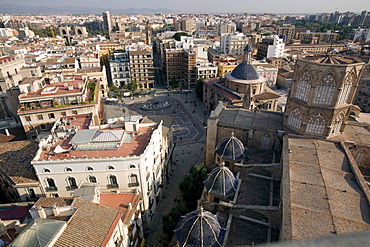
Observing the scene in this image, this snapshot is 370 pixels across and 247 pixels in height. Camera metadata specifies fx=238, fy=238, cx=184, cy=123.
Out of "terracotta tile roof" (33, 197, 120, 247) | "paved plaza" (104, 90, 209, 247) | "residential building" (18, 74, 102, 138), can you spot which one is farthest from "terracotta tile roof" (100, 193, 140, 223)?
"residential building" (18, 74, 102, 138)

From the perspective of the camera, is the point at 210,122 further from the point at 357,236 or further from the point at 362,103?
the point at 362,103

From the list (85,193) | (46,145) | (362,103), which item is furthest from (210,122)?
(362,103)

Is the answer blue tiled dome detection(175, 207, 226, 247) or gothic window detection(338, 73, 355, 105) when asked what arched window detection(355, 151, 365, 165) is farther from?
blue tiled dome detection(175, 207, 226, 247)

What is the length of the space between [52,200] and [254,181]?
76.4 ft

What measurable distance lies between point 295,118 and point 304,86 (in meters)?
4.89

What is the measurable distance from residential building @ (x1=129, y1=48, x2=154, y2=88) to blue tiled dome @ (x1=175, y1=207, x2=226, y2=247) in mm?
75901

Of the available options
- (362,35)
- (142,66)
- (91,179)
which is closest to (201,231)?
(91,179)

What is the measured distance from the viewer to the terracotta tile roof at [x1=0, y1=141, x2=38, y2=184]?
3080 centimetres

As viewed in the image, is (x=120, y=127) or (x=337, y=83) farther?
(x=120, y=127)

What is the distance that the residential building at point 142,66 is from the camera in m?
88.5

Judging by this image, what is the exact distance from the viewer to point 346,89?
3116cm

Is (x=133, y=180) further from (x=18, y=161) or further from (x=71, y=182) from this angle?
(x=18, y=161)

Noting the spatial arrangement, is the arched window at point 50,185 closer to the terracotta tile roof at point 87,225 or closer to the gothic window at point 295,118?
the terracotta tile roof at point 87,225

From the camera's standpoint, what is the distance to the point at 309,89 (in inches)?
1282
